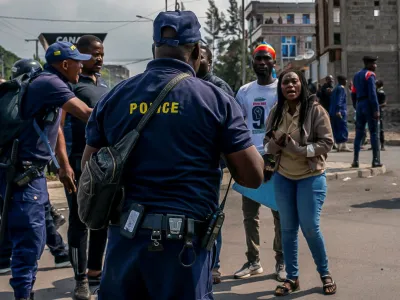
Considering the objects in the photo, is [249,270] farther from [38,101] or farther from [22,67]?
[22,67]

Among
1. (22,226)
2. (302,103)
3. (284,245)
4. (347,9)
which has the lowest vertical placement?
(284,245)

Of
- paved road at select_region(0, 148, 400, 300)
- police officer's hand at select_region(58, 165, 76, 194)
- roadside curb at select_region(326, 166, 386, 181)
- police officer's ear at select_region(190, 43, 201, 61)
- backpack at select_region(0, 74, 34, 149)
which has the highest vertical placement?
police officer's ear at select_region(190, 43, 201, 61)

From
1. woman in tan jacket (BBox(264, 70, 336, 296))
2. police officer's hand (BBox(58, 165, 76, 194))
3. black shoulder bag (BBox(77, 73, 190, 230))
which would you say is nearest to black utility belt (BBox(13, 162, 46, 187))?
police officer's hand (BBox(58, 165, 76, 194))

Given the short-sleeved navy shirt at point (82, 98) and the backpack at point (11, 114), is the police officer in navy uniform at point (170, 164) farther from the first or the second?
the short-sleeved navy shirt at point (82, 98)

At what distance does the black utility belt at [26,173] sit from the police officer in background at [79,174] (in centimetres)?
44

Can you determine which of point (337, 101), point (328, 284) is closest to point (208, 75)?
point (328, 284)

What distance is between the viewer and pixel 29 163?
4801 millimetres

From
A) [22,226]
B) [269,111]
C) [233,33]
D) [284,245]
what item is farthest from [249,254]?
[233,33]

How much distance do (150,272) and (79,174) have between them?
9.62ft

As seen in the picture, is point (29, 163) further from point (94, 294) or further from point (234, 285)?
point (234, 285)

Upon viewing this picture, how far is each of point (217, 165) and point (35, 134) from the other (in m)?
2.20

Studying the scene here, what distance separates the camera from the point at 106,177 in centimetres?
282

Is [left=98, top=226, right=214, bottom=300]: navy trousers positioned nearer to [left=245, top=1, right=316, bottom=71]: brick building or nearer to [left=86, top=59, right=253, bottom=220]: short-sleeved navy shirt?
[left=86, top=59, right=253, bottom=220]: short-sleeved navy shirt

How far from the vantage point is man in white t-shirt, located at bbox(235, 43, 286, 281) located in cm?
598
